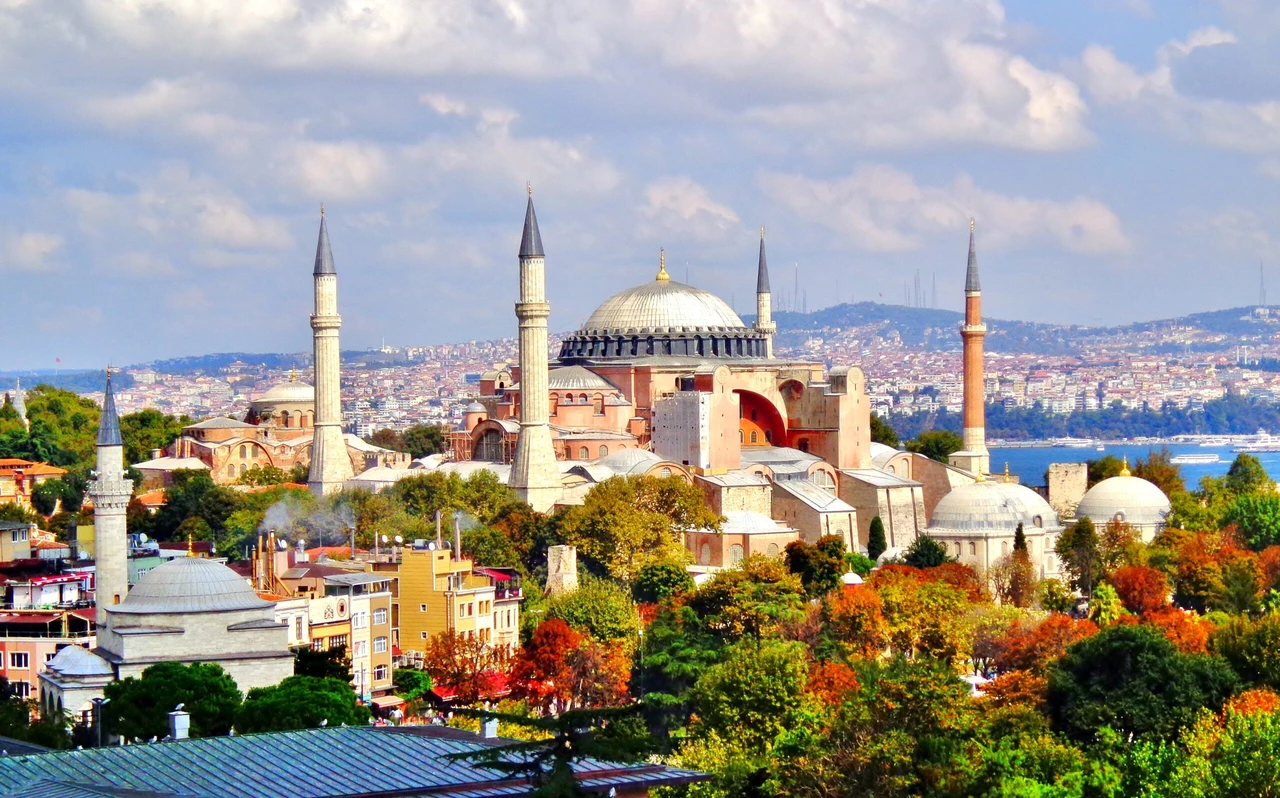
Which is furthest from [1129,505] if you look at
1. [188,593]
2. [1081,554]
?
[188,593]

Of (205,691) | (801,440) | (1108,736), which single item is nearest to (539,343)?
(801,440)

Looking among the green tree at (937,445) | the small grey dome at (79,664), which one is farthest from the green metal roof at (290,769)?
the green tree at (937,445)

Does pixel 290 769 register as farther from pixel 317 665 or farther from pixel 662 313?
pixel 662 313

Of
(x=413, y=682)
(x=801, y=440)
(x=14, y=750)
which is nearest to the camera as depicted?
(x=14, y=750)

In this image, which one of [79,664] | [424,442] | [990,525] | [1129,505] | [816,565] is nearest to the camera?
[79,664]

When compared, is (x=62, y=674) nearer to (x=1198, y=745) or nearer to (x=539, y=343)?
(x=1198, y=745)

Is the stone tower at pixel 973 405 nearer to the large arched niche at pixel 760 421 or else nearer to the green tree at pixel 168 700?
the large arched niche at pixel 760 421
